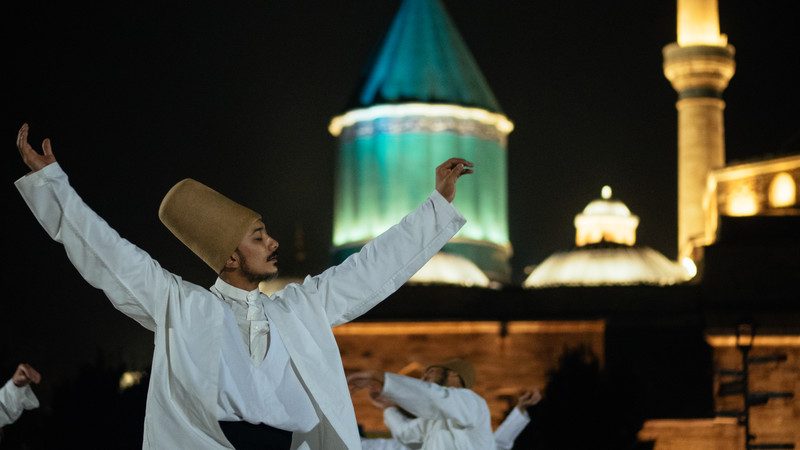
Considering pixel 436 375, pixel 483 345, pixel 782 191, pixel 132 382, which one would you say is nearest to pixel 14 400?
pixel 436 375

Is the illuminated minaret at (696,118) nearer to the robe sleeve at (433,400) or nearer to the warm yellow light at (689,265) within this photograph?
the warm yellow light at (689,265)

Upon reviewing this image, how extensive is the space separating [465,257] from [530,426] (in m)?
19.1

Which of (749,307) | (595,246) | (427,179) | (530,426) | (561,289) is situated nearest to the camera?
(530,426)

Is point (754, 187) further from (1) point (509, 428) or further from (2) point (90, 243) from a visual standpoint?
(2) point (90, 243)

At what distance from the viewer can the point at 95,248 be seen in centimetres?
439

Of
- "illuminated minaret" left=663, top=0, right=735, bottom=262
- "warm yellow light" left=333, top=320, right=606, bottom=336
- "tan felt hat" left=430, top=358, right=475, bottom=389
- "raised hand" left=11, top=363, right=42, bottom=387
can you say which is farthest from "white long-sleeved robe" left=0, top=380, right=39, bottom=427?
"illuminated minaret" left=663, top=0, right=735, bottom=262

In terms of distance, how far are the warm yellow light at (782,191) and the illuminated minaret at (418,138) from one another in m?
7.43

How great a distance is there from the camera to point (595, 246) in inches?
1484

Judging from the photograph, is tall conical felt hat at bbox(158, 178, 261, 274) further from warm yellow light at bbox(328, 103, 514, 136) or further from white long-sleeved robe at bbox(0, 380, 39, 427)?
warm yellow light at bbox(328, 103, 514, 136)

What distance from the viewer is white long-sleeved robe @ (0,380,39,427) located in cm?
726

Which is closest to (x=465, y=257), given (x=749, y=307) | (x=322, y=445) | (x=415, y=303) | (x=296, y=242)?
(x=296, y=242)

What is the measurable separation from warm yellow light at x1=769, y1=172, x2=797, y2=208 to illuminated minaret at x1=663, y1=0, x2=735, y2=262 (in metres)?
3.19

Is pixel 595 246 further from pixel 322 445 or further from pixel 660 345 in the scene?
pixel 322 445

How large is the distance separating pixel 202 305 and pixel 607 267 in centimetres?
3241
